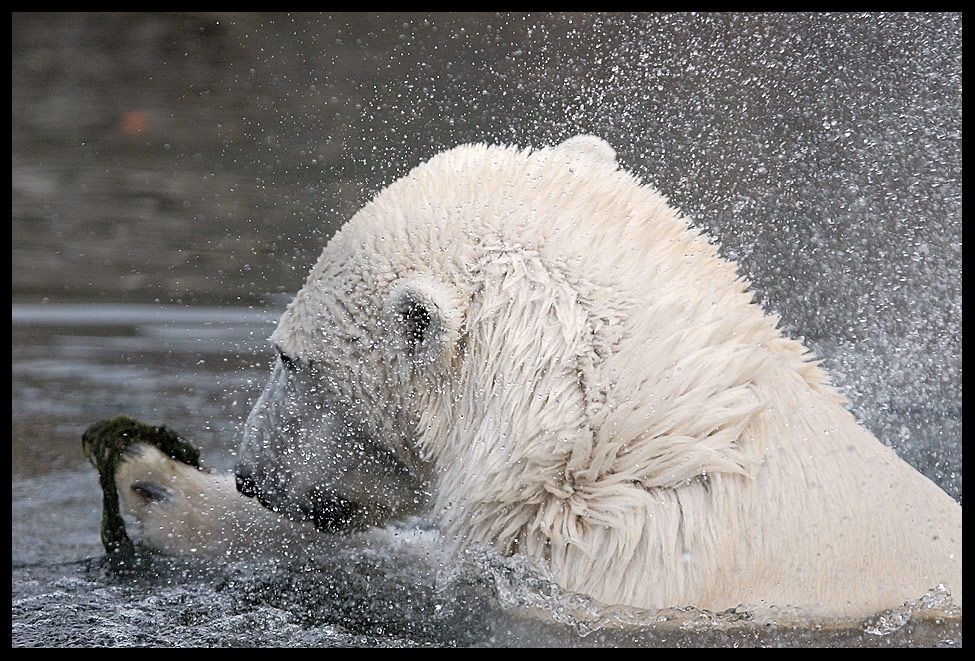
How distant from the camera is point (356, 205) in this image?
20.0 feet

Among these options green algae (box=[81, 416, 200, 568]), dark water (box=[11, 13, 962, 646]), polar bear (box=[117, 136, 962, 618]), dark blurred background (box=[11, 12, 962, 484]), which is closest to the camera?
polar bear (box=[117, 136, 962, 618])

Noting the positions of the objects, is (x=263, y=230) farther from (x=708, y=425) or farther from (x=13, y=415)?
(x=708, y=425)

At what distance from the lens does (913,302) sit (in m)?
5.03

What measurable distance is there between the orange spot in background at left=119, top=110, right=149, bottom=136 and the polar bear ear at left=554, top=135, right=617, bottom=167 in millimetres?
6012

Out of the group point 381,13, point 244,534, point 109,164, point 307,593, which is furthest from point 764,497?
point 381,13

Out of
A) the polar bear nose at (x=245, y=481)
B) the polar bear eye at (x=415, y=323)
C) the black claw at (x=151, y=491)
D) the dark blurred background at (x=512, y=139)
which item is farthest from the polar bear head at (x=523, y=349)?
the dark blurred background at (x=512, y=139)

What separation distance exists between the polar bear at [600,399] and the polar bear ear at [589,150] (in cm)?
13

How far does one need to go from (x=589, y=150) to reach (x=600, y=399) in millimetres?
746

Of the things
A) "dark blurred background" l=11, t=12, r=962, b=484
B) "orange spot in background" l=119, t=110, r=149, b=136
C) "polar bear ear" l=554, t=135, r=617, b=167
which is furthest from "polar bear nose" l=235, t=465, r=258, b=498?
"orange spot in background" l=119, t=110, r=149, b=136

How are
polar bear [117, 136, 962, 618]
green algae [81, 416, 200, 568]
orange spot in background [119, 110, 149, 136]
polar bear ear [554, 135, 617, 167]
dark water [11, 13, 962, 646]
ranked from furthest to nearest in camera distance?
orange spot in background [119, 110, 149, 136] → green algae [81, 416, 200, 568] → dark water [11, 13, 962, 646] → polar bear ear [554, 135, 617, 167] → polar bear [117, 136, 962, 618]

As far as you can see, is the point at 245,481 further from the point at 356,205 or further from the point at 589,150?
the point at 356,205

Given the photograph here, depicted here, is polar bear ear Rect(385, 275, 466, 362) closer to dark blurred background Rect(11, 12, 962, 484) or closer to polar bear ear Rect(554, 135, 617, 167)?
polar bear ear Rect(554, 135, 617, 167)

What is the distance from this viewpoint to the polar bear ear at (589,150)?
90.8 inches

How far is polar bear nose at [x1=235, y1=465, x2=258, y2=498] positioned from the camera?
235 cm
